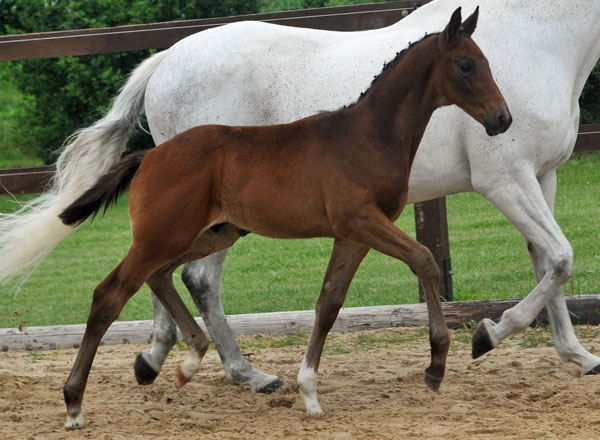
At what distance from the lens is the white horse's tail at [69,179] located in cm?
466

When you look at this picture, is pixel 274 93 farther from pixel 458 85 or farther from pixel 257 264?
pixel 257 264

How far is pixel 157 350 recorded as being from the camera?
5129mm

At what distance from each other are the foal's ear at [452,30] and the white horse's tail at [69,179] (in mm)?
1988

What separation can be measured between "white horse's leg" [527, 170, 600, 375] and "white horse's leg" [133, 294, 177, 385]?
A: 6.59ft

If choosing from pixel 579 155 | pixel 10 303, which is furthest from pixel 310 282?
pixel 579 155

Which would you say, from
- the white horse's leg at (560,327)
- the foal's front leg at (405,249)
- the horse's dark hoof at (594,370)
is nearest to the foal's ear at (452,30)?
the foal's front leg at (405,249)

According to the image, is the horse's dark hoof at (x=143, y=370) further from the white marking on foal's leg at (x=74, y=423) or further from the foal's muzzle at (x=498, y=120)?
the foal's muzzle at (x=498, y=120)

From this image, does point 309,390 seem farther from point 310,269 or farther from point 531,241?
point 310,269

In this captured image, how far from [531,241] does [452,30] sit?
1.29 metres

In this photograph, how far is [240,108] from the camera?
522 cm

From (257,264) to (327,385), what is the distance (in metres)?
4.59

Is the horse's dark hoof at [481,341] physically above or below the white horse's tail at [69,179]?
below

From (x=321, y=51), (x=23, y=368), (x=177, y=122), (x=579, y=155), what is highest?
(x=321, y=51)

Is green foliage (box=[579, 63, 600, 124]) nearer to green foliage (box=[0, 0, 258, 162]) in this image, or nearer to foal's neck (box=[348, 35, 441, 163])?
green foliage (box=[0, 0, 258, 162])
